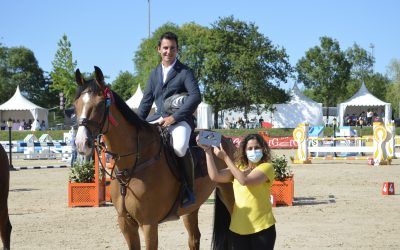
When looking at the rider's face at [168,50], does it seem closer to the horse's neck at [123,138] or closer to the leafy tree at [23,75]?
the horse's neck at [123,138]

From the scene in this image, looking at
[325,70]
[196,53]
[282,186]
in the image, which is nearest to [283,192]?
[282,186]

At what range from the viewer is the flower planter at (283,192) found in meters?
11.8

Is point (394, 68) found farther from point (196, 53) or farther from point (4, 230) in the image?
point (4, 230)

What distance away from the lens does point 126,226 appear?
538 centimetres

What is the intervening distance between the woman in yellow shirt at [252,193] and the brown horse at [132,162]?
0.69 meters

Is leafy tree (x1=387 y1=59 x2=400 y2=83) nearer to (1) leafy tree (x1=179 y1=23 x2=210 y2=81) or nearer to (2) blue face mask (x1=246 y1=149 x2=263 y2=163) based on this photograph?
(1) leafy tree (x1=179 y1=23 x2=210 y2=81)

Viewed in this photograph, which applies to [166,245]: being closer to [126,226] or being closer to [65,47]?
[126,226]

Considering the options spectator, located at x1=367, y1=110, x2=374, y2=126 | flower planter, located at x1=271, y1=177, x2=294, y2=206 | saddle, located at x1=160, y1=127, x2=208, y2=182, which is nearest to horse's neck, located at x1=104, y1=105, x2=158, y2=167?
saddle, located at x1=160, y1=127, x2=208, y2=182

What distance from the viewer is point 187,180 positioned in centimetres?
576

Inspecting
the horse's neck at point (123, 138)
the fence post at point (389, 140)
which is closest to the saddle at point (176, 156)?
the horse's neck at point (123, 138)

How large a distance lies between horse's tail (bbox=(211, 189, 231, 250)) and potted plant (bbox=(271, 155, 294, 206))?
5.78 metres

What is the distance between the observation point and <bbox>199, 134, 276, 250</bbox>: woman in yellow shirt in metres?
4.76

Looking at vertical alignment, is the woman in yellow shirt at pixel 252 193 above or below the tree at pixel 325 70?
below

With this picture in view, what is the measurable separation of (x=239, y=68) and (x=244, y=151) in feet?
158
